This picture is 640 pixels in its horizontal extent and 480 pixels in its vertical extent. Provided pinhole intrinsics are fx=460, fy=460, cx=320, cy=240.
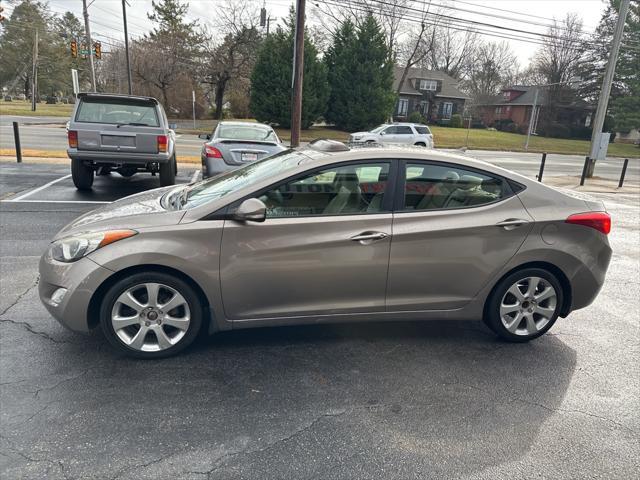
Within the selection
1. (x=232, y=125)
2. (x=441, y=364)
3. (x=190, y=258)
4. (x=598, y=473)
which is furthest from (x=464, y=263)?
(x=232, y=125)

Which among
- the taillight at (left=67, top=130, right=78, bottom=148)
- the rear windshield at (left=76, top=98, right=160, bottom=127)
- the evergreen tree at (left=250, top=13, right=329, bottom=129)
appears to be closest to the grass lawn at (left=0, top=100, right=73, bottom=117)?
the evergreen tree at (left=250, top=13, right=329, bottom=129)

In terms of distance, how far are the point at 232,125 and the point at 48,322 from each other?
7.16 m

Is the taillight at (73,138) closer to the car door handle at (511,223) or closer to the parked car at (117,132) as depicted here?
the parked car at (117,132)

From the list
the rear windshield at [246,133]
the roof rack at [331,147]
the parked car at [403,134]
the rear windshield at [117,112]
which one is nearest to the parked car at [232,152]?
the rear windshield at [246,133]

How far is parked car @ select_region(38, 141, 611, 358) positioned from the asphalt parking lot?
293 mm

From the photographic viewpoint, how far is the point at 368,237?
337 cm

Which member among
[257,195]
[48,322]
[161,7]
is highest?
[161,7]

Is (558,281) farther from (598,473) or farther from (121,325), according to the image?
(121,325)

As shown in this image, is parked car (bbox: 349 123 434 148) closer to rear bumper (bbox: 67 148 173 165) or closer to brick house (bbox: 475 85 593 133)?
rear bumper (bbox: 67 148 173 165)

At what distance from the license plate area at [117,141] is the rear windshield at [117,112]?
308 mm

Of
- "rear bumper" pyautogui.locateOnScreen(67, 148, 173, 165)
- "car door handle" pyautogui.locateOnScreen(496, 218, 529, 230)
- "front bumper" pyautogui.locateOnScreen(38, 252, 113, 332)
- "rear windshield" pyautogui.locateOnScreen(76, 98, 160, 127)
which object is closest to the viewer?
"front bumper" pyautogui.locateOnScreen(38, 252, 113, 332)

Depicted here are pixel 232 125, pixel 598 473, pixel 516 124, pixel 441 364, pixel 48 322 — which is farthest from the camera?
pixel 516 124

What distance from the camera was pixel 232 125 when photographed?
10195 mm

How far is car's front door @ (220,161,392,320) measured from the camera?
3.27m
